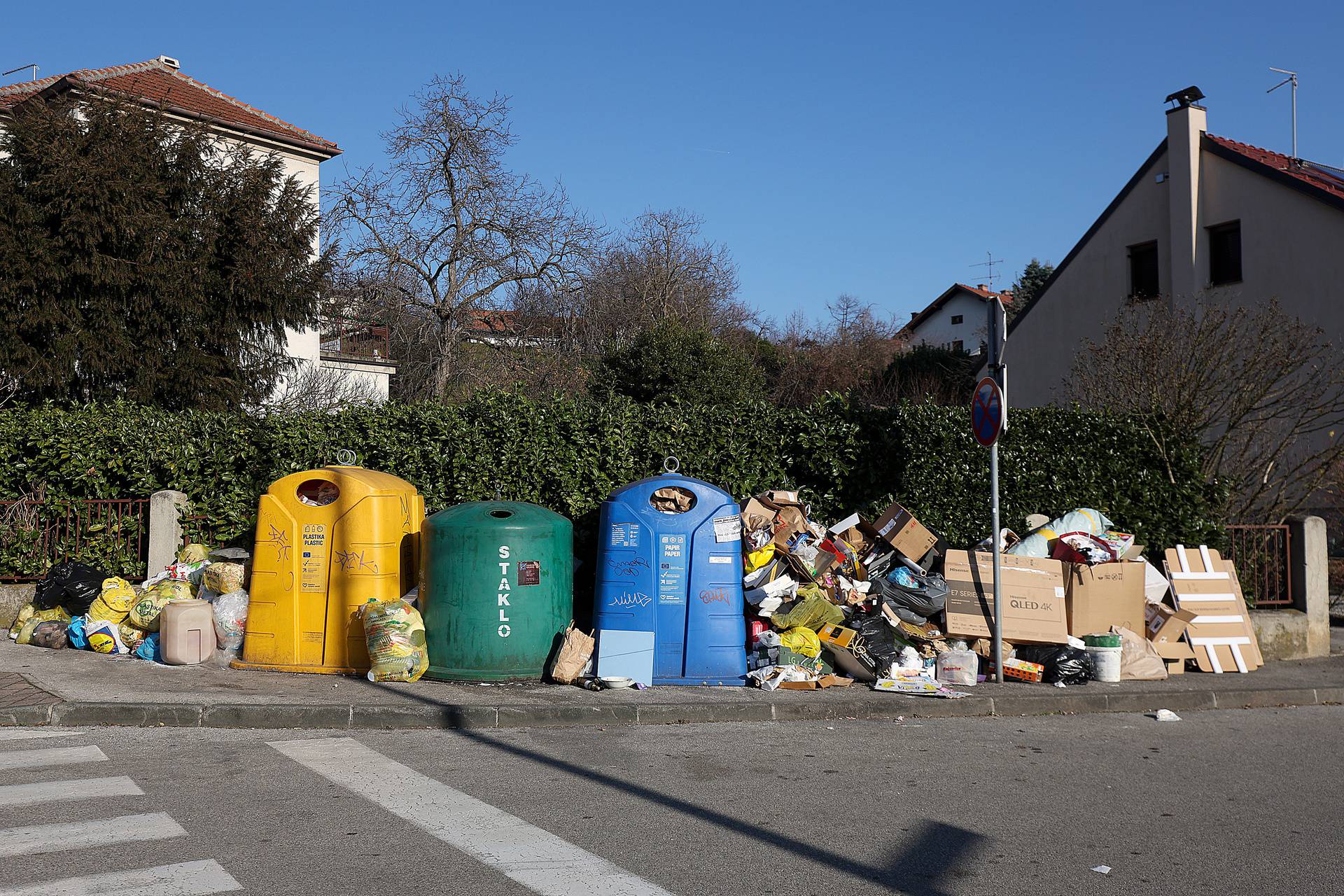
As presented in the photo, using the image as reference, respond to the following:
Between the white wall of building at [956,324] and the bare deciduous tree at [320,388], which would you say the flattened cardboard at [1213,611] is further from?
the white wall of building at [956,324]

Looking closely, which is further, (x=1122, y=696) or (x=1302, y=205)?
(x=1302, y=205)

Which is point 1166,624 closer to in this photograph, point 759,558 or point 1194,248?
point 759,558

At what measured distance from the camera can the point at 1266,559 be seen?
10977mm

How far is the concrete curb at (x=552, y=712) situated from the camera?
718 cm

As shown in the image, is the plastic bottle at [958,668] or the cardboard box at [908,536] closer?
the plastic bottle at [958,668]

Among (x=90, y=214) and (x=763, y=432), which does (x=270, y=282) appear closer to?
(x=90, y=214)

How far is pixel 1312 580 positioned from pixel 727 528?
22.0ft

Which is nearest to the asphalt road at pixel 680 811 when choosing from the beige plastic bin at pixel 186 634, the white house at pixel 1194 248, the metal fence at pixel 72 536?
the beige plastic bin at pixel 186 634

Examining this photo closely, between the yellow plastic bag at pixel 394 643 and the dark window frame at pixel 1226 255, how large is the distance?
18.4 m

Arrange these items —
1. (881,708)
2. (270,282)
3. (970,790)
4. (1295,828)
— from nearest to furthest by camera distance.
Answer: (1295,828)
(970,790)
(881,708)
(270,282)

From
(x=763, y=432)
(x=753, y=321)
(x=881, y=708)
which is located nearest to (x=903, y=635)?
(x=881, y=708)

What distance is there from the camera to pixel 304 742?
6777 millimetres

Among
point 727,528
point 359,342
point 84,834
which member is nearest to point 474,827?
point 84,834

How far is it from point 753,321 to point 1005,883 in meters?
Result: 36.0
